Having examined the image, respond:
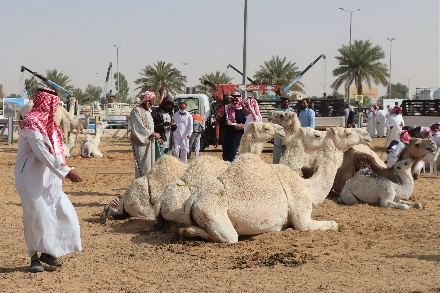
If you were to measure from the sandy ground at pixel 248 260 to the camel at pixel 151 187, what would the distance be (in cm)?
18

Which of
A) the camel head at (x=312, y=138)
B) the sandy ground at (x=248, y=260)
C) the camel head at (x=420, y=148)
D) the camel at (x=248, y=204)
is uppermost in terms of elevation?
the camel head at (x=312, y=138)

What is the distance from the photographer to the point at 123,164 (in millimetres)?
19469

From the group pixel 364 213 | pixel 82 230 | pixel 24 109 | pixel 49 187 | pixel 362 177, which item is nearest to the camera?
pixel 49 187

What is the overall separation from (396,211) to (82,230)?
438 cm

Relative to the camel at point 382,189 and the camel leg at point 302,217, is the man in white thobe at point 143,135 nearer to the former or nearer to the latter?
the camel at point 382,189

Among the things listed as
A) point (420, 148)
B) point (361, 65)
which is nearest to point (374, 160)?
point (420, 148)

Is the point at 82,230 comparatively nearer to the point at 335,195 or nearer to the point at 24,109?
the point at 335,195

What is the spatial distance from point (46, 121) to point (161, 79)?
170 feet

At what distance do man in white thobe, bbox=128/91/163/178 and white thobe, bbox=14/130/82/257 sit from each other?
147 inches

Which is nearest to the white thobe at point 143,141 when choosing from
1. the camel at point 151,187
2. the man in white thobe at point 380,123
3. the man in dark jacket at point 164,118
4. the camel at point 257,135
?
the man in dark jacket at point 164,118

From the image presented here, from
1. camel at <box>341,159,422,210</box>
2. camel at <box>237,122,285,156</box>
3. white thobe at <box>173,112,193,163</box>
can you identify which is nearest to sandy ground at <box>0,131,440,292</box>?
camel at <box>341,159,422,210</box>

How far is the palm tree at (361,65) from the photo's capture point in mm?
51344

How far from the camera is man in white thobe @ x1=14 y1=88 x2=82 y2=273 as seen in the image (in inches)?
247

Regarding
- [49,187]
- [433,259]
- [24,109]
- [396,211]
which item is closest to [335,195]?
[396,211]
